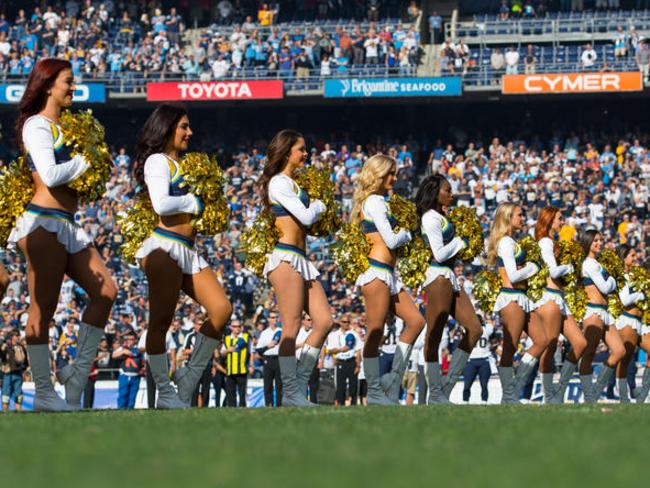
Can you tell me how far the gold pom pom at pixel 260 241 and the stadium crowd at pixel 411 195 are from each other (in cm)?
1160

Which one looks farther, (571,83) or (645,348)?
(571,83)

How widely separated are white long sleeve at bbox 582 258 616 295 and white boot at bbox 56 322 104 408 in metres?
7.40

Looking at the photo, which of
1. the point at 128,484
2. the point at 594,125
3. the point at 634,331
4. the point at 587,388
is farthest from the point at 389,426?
the point at 594,125

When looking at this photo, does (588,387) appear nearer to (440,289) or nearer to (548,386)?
(548,386)

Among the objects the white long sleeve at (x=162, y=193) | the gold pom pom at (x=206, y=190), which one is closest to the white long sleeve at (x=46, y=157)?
the white long sleeve at (x=162, y=193)

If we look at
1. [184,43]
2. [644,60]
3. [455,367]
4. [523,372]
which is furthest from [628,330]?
[184,43]

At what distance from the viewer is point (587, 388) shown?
46.8ft

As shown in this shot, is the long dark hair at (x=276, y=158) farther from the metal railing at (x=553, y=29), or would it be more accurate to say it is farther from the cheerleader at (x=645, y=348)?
the metal railing at (x=553, y=29)

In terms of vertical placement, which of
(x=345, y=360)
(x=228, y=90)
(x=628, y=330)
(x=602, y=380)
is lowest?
(x=602, y=380)

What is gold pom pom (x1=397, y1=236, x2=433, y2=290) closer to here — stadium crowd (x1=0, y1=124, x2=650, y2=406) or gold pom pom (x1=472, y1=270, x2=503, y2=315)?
gold pom pom (x1=472, y1=270, x2=503, y2=315)

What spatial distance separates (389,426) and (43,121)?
3417 millimetres

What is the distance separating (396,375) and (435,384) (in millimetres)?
756

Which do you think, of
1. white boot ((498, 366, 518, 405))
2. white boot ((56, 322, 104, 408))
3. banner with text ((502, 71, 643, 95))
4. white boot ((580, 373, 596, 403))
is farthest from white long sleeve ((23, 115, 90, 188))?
banner with text ((502, 71, 643, 95))

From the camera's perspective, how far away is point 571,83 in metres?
32.8
